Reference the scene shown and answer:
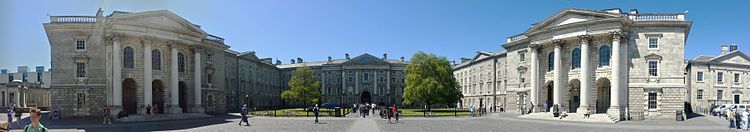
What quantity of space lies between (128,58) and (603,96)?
41558 mm

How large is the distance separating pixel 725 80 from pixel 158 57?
65.8 metres

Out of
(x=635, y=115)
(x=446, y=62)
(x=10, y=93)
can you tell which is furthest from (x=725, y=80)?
(x=10, y=93)

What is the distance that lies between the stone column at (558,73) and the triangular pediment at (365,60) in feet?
181

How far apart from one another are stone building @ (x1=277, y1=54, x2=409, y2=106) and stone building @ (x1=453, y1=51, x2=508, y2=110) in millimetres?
17980

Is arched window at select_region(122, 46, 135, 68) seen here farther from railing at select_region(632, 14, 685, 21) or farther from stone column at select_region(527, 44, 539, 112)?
railing at select_region(632, 14, 685, 21)

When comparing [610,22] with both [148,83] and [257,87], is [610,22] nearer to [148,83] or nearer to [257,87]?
[148,83]

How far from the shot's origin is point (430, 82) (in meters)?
47.5

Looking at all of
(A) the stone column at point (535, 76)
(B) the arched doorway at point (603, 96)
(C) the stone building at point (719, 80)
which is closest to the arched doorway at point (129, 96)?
(A) the stone column at point (535, 76)

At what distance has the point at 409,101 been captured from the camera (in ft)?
162

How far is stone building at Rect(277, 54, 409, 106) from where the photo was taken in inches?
3556

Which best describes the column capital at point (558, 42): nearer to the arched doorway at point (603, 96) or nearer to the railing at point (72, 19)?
the arched doorway at point (603, 96)

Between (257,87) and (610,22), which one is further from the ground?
(610,22)

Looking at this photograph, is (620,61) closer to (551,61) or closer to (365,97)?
(551,61)

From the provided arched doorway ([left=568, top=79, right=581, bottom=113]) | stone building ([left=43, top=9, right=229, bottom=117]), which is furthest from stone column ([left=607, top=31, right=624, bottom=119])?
stone building ([left=43, top=9, right=229, bottom=117])
